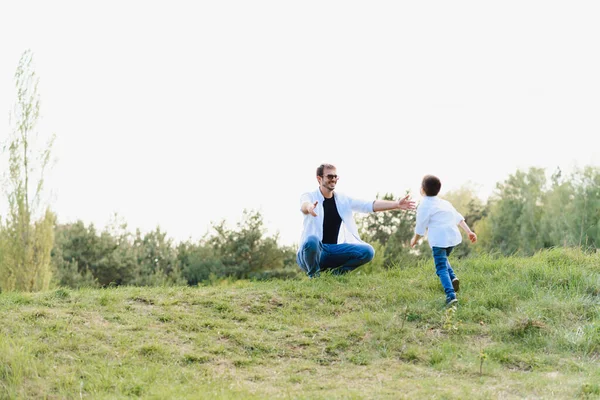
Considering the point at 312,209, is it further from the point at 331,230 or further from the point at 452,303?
the point at 452,303

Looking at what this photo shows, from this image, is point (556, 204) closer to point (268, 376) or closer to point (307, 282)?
point (307, 282)

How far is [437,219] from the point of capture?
27.0 ft

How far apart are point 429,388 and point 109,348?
3.48 metres

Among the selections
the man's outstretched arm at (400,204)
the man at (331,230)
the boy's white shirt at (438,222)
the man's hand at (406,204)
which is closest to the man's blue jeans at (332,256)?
the man at (331,230)

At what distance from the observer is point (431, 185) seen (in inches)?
323

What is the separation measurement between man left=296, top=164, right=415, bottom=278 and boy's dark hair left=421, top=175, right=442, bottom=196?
124cm

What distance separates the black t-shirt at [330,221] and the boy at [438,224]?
1.81 metres

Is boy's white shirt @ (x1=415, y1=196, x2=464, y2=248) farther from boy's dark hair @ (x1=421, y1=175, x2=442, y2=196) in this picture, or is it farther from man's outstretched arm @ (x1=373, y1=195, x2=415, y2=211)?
man's outstretched arm @ (x1=373, y1=195, x2=415, y2=211)

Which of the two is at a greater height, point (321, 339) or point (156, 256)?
point (156, 256)

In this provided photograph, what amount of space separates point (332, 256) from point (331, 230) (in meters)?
0.40

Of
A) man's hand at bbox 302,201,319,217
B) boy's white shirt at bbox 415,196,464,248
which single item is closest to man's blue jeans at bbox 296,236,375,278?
man's hand at bbox 302,201,319,217

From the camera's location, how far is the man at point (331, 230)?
9562mm

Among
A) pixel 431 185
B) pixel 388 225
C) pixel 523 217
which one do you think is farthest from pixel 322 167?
pixel 523 217

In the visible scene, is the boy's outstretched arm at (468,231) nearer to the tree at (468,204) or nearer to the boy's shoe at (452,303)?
the boy's shoe at (452,303)
